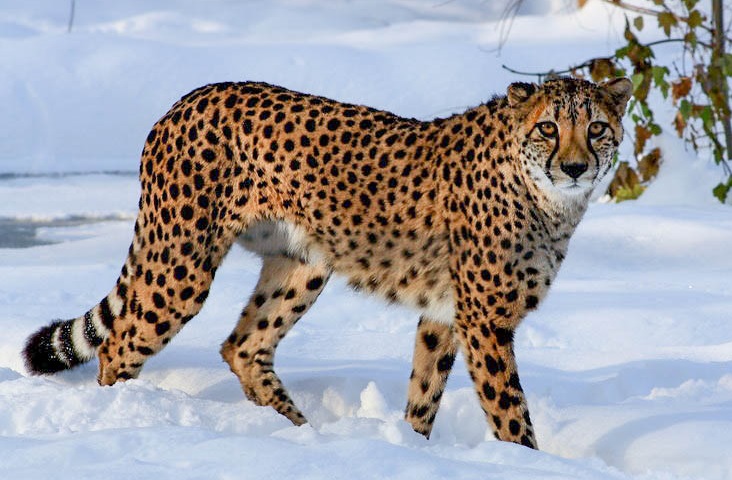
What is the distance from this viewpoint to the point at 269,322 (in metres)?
4.10

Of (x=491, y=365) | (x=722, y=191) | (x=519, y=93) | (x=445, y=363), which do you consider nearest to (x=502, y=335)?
(x=491, y=365)

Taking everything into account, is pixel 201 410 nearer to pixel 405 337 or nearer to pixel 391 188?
pixel 391 188

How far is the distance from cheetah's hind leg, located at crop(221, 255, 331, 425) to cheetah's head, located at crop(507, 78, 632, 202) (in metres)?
0.92

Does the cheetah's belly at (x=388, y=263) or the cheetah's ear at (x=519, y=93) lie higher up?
the cheetah's ear at (x=519, y=93)

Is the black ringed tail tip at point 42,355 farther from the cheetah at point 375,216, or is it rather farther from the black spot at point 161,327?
the black spot at point 161,327

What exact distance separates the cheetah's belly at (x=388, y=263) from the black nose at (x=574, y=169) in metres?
0.49

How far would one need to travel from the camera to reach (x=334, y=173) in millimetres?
3713

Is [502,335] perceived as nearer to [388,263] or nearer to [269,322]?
[388,263]

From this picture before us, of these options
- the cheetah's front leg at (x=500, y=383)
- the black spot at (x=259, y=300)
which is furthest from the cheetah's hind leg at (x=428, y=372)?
the black spot at (x=259, y=300)

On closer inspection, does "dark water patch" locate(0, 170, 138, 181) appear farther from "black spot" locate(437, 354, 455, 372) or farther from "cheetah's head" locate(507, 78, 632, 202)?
"cheetah's head" locate(507, 78, 632, 202)

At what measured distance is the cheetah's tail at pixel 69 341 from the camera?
3992mm

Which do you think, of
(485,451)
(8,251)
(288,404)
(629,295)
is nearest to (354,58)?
(8,251)

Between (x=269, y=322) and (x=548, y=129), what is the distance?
1230 millimetres

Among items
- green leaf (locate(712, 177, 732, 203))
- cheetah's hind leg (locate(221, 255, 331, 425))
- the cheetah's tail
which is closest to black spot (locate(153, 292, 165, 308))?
the cheetah's tail
